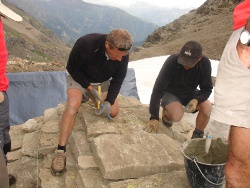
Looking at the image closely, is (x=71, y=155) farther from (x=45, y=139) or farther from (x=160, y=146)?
(x=160, y=146)

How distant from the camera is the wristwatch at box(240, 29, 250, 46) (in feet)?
5.67

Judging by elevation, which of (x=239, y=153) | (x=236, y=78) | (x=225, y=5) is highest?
(x=225, y=5)

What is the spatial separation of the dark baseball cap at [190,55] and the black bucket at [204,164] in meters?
1.42

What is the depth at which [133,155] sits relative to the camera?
311cm

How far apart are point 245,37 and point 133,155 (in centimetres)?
186

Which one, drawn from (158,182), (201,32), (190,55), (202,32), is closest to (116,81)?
(190,55)

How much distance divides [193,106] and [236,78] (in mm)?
2500

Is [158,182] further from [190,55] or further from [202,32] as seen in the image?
[202,32]

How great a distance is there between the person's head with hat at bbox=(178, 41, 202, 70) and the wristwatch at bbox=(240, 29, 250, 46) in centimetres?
220

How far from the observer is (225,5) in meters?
27.4

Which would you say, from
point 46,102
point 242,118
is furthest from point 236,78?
point 46,102

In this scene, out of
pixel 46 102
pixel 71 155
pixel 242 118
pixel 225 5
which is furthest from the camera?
pixel 225 5

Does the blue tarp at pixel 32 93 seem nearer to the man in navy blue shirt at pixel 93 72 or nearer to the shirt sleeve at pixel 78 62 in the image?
the man in navy blue shirt at pixel 93 72

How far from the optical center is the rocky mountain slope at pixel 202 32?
17.9 metres
